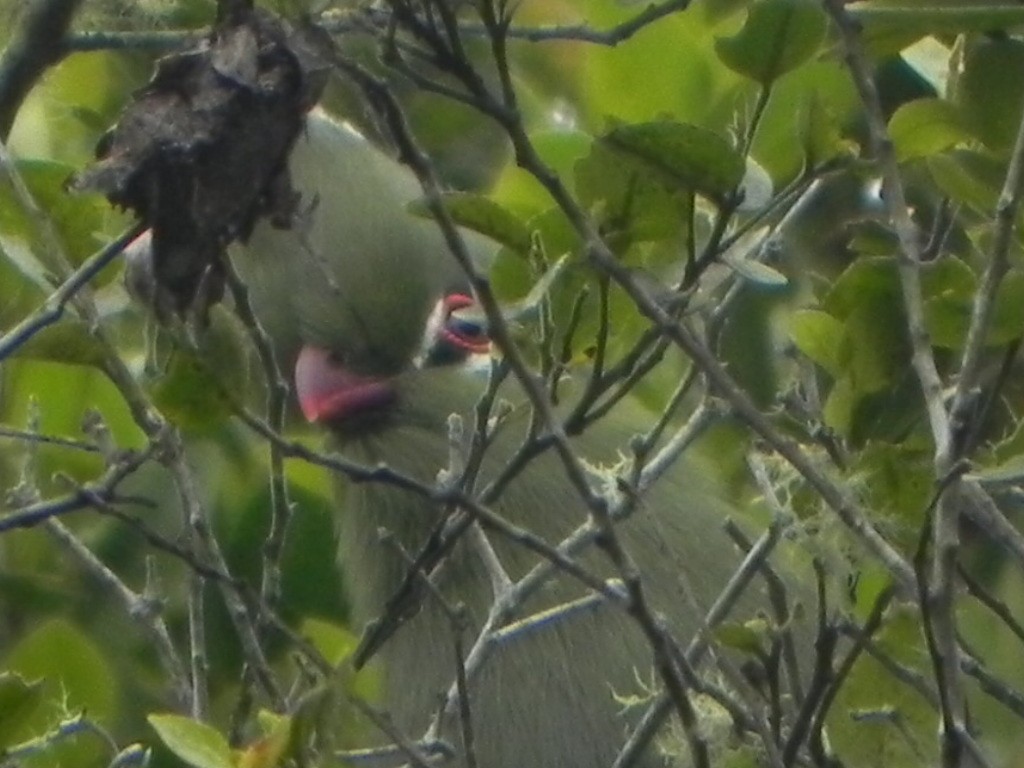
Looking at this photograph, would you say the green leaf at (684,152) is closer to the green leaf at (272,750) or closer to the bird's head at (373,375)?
the green leaf at (272,750)

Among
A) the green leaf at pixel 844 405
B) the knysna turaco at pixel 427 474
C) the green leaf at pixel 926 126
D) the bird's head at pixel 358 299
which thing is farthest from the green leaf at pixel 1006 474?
the bird's head at pixel 358 299

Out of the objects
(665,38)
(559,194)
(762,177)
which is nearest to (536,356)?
(762,177)

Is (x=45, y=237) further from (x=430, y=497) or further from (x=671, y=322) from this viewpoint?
(x=671, y=322)

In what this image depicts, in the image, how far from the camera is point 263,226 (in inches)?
76.2

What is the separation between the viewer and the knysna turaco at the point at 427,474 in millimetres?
1901

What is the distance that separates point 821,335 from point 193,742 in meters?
0.48

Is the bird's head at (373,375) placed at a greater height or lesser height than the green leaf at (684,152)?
lesser

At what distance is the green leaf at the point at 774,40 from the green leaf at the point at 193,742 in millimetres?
501

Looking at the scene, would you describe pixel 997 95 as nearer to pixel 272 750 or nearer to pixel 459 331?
pixel 272 750

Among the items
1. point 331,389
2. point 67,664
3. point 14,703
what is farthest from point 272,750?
point 331,389

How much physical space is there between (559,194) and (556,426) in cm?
13

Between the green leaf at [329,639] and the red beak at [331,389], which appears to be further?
the red beak at [331,389]

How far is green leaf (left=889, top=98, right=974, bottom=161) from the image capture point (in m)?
1.33

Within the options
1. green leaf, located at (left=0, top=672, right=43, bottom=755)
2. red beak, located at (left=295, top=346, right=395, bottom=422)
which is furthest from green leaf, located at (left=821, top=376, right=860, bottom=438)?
red beak, located at (left=295, top=346, right=395, bottom=422)
